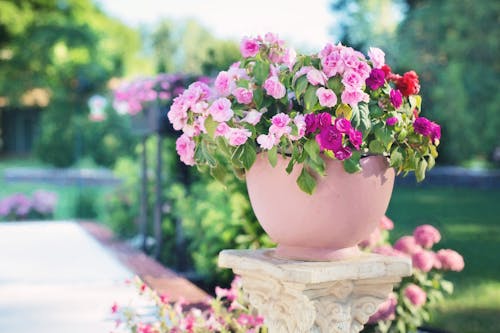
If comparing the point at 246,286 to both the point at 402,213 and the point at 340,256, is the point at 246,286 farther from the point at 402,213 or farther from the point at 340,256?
the point at 402,213

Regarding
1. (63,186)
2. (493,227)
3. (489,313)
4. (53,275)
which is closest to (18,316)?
(53,275)

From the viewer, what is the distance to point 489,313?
19.7ft

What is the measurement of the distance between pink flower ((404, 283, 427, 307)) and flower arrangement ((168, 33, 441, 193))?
147 cm

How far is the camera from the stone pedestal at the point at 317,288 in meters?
2.71

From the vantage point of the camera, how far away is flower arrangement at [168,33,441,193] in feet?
8.71

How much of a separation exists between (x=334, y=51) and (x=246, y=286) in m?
1.00

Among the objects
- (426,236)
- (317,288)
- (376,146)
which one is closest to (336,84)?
(376,146)

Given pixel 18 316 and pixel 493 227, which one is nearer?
pixel 18 316

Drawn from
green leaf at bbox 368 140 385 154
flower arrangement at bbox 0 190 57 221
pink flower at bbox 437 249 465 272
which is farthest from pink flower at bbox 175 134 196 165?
flower arrangement at bbox 0 190 57 221

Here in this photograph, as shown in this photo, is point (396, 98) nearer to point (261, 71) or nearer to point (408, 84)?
point (408, 84)

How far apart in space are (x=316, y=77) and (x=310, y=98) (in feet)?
0.26

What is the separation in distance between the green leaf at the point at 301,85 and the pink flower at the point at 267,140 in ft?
0.61

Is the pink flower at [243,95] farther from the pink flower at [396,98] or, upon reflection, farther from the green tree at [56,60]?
the green tree at [56,60]

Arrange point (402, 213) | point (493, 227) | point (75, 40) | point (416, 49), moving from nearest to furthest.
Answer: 1. point (493, 227)
2. point (402, 213)
3. point (416, 49)
4. point (75, 40)
